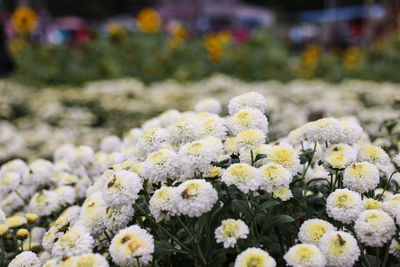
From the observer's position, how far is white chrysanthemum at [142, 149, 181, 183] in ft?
4.30

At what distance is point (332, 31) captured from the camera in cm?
1644

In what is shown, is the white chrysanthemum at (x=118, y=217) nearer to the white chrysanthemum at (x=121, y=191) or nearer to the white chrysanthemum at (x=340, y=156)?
the white chrysanthemum at (x=121, y=191)

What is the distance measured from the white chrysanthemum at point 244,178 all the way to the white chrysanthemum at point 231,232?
0.11 m

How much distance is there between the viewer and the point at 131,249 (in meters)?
1.11

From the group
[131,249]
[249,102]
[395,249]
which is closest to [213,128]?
[249,102]

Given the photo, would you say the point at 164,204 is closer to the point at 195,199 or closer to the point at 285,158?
the point at 195,199

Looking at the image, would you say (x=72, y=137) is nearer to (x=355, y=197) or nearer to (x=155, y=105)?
(x=155, y=105)

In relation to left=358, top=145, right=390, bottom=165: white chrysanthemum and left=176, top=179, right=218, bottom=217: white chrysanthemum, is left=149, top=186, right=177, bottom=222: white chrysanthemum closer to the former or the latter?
left=176, top=179, right=218, bottom=217: white chrysanthemum

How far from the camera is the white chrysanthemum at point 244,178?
1.20 meters

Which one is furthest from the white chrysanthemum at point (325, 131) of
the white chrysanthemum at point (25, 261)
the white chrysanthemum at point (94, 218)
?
the white chrysanthemum at point (25, 261)

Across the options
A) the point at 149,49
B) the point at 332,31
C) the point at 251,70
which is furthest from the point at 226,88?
the point at 332,31

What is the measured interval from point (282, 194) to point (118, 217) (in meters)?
0.51

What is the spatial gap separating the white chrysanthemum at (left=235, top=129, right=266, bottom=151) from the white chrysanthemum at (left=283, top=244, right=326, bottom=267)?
1.18 ft

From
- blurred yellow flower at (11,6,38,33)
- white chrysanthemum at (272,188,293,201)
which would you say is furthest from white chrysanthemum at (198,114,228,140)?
blurred yellow flower at (11,6,38,33)
